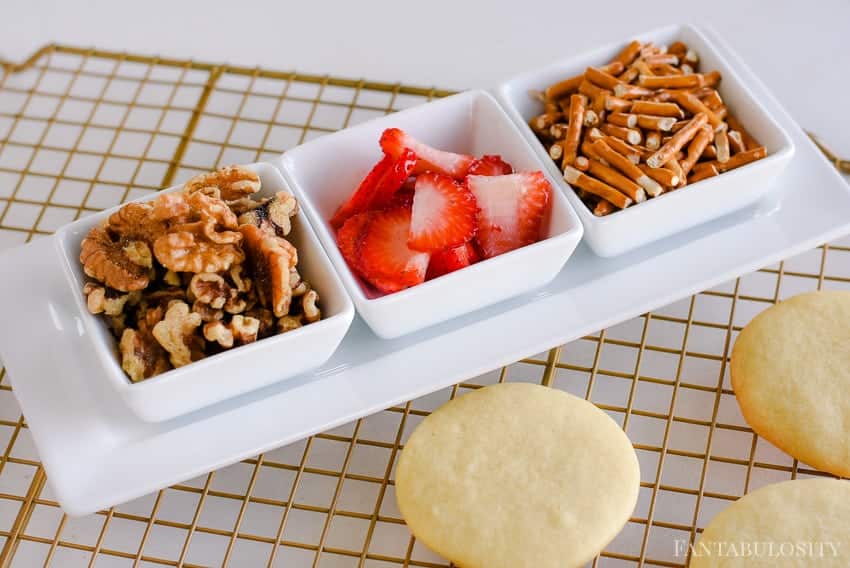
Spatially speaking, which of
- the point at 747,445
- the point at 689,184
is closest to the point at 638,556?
the point at 747,445

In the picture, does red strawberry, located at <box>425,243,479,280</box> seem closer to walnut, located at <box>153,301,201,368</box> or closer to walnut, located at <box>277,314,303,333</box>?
walnut, located at <box>277,314,303,333</box>

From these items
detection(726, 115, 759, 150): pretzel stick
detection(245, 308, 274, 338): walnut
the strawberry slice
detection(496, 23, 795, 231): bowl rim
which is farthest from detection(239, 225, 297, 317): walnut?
detection(726, 115, 759, 150): pretzel stick

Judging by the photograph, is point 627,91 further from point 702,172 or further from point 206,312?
point 206,312

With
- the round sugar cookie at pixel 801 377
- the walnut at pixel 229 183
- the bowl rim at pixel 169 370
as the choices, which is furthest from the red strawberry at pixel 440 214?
the round sugar cookie at pixel 801 377

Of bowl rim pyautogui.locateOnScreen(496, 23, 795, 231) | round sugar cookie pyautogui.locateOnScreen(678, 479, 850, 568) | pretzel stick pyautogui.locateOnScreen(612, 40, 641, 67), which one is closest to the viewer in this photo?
round sugar cookie pyautogui.locateOnScreen(678, 479, 850, 568)

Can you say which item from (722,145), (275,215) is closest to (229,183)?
(275,215)

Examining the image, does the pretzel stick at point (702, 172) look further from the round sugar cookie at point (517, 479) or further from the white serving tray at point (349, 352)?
the round sugar cookie at point (517, 479)

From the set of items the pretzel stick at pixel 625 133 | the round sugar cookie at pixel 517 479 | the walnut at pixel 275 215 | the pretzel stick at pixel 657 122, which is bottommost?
the round sugar cookie at pixel 517 479
